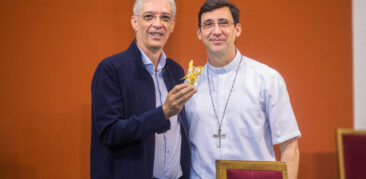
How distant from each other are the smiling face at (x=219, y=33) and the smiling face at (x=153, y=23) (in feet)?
0.99

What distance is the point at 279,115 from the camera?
1988 mm

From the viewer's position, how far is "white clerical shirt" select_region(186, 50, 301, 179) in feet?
6.56

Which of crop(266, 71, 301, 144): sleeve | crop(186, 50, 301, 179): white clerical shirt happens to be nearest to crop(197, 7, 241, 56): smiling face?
crop(186, 50, 301, 179): white clerical shirt

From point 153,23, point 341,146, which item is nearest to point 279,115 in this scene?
point 341,146

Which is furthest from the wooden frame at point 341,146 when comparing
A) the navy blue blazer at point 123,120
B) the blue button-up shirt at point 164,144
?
the navy blue blazer at point 123,120

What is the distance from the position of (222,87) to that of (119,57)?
731mm

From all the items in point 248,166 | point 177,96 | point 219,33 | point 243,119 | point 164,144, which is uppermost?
point 219,33

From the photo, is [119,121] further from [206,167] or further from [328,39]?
[328,39]

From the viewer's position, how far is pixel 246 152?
2021mm

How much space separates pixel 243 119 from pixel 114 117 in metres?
0.83

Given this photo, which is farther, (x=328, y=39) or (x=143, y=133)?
(x=328, y=39)

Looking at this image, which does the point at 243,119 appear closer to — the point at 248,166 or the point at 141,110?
the point at 248,166

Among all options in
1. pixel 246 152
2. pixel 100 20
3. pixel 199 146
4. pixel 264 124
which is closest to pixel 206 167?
pixel 199 146

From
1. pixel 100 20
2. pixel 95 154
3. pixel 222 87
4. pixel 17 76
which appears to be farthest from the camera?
pixel 100 20
